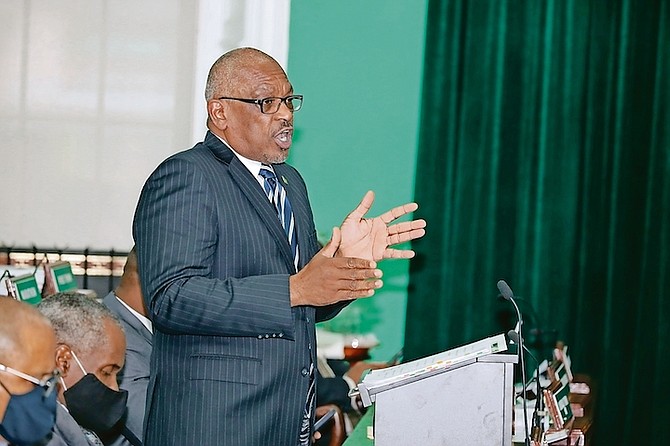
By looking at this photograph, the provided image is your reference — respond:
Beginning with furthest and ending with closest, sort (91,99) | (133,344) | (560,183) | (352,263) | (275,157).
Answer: (91,99), (560,183), (133,344), (275,157), (352,263)

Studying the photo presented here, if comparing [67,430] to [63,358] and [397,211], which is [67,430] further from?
[397,211]

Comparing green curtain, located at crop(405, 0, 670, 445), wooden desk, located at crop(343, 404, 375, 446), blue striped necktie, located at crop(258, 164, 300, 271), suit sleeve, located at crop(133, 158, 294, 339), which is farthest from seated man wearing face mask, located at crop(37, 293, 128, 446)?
green curtain, located at crop(405, 0, 670, 445)

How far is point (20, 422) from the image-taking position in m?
1.86

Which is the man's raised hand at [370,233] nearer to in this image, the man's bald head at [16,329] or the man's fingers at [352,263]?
the man's fingers at [352,263]

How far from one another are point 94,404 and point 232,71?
2.99 feet

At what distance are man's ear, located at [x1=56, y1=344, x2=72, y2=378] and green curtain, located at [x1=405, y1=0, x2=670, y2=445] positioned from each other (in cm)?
282

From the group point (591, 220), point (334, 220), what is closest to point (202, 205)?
point (334, 220)

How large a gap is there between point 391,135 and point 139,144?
51.6 inches

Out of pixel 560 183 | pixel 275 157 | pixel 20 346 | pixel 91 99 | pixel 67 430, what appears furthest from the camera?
pixel 91 99

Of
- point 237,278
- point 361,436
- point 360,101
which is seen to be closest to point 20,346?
point 237,278

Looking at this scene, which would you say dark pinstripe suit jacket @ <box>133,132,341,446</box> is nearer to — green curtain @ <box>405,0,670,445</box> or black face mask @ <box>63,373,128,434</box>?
black face mask @ <box>63,373,128,434</box>

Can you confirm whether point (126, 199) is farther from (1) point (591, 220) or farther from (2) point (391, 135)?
(1) point (591, 220)

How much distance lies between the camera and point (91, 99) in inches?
208

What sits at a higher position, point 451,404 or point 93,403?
point 451,404
